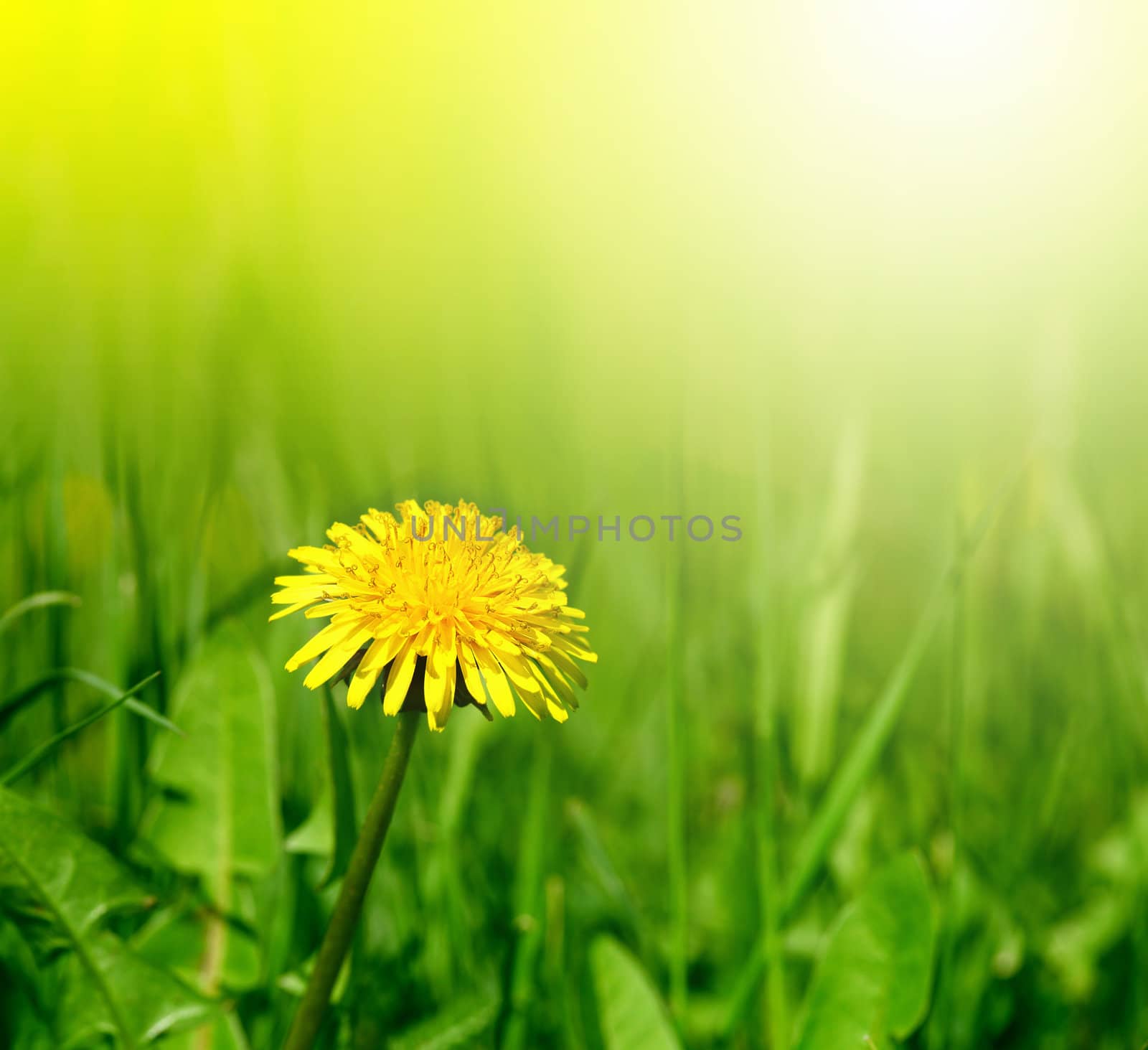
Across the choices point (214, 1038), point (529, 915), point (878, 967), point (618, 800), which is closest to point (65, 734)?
point (214, 1038)

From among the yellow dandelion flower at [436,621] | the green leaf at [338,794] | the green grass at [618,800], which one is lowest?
the green grass at [618,800]

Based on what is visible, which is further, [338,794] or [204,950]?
[204,950]

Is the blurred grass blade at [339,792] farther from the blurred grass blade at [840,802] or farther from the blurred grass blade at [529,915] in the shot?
the blurred grass blade at [840,802]

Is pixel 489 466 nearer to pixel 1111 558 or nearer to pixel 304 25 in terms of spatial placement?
A: pixel 1111 558

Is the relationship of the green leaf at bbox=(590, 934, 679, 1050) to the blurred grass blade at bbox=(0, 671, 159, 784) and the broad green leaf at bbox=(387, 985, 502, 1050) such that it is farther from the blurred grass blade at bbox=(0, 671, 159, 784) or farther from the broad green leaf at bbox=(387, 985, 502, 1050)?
the blurred grass blade at bbox=(0, 671, 159, 784)

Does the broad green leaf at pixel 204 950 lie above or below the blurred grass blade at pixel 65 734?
below

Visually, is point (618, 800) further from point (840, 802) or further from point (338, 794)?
point (338, 794)

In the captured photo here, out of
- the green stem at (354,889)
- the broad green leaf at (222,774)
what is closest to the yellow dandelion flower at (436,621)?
the green stem at (354,889)
